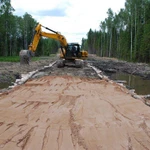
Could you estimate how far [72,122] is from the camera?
19.3 feet

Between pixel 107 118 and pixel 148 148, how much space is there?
5.84 feet

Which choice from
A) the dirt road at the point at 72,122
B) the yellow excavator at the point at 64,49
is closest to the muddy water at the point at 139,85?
the yellow excavator at the point at 64,49

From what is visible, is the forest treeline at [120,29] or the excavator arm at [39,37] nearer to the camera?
the excavator arm at [39,37]

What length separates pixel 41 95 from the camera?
9062 millimetres

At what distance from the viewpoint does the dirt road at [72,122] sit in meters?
4.70

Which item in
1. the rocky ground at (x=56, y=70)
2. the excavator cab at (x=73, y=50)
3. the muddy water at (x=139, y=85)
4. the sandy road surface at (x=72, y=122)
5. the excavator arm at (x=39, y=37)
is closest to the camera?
the sandy road surface at (x=72, y=122)

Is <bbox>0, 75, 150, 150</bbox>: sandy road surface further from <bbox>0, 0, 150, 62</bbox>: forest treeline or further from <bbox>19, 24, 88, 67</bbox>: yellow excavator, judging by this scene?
<bbox>0, 0, 150, 62</bbox>: forest treeline

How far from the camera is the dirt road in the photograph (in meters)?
4.70

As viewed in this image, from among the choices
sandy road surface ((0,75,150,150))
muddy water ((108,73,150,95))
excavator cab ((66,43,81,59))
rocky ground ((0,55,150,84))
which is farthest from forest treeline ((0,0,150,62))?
sandy road surface ((0,75,150,150))

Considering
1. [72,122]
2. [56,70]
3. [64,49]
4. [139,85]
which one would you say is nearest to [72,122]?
[72,122]

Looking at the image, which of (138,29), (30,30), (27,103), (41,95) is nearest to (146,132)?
(27,103)

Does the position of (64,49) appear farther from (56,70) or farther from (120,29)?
(120,29)

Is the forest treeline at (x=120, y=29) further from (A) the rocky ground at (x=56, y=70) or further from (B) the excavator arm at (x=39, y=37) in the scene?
(B) the excavator arm at (x=39, y=37)

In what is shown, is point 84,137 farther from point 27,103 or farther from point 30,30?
point 30,30
